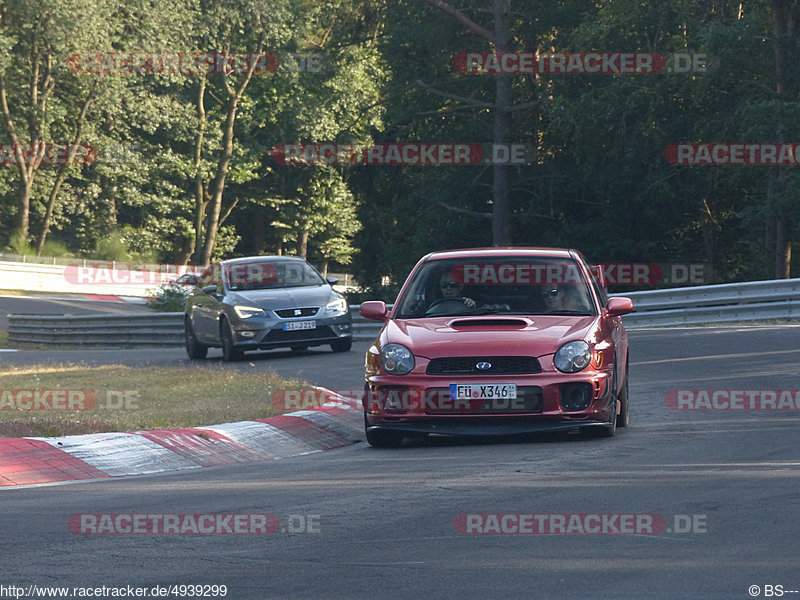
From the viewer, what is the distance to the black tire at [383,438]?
10177mm

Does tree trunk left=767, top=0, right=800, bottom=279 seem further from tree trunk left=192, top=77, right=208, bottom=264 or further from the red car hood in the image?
tree trunk left=192, top=77, right=208, bottom=264

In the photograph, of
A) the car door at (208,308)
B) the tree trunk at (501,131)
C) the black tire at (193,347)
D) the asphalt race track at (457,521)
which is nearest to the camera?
the asphalt race track at (457,521)

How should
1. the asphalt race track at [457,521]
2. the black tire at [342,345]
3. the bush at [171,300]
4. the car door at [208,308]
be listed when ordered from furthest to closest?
the bush at [171,300], the car door at [208,308], the black tire at [342,345], the asphalt race track at [457,521]

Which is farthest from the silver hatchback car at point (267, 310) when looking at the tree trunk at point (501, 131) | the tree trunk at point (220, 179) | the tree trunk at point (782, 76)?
the tree trunk at point (220, 179)

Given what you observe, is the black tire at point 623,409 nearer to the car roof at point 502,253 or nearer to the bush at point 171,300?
the car roof at point 502,253

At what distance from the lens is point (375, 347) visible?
33.8ft

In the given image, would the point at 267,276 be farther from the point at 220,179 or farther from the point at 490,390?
the point at 220,179

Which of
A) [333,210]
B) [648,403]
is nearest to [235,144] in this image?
[333,210]

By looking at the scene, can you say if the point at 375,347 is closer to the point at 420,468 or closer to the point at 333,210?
the point at 420,468

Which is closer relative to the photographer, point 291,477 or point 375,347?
point 291,477

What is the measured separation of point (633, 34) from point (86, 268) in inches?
1186

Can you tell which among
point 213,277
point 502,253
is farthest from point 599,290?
point 213,277

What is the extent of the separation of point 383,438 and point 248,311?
32.4 ft

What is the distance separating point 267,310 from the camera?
19.8 meters
